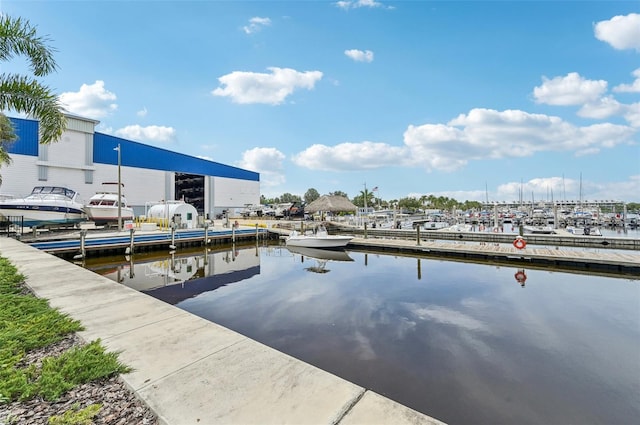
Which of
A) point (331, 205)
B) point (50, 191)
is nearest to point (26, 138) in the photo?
point (50, 191)

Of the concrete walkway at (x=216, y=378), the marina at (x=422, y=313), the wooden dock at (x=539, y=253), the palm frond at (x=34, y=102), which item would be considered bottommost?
the marina at (x=422, y=313)

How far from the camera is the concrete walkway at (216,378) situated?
2654mm

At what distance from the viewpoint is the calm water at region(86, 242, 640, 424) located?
4.50 metres

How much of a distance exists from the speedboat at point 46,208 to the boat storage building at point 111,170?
5.07 metres

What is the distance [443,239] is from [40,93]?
31.8 metres

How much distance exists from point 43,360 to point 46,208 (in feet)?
80.5

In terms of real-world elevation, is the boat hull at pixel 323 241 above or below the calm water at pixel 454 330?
above

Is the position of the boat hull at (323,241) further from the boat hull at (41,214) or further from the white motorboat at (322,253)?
the boat hull at (41,214)

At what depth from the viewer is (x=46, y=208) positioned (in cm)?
2111

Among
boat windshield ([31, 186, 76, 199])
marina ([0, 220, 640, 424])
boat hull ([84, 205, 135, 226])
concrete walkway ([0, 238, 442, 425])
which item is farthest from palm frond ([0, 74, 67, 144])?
boat hull ([84, 205, 135, 226])

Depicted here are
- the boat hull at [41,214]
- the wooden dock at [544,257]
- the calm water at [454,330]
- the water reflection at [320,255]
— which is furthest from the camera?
the boat hull at [41,214]

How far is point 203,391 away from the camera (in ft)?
10.00

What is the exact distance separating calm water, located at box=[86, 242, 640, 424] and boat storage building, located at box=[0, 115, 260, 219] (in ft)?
77.5

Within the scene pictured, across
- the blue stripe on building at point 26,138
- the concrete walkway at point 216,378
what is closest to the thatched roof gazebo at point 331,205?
the blue stripe on building at point 26,138
